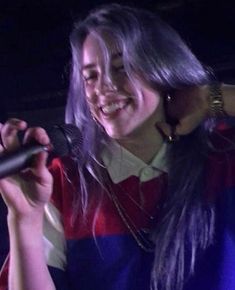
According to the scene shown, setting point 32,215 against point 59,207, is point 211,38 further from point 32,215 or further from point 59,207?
point 32,215

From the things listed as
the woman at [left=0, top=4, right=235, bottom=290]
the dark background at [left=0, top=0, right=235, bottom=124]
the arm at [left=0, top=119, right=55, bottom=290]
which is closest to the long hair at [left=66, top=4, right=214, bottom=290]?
the woman at [left=0, top=4, right=235, bottom=290]

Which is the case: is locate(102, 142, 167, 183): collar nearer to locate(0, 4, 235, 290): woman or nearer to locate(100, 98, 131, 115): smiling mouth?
locate(0, 4, 235, 290): woman

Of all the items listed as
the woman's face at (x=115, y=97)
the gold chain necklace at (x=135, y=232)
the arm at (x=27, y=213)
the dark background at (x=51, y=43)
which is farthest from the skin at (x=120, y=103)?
→ the dark background at (x=51, y=43)

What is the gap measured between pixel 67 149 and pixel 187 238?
30 centimetres

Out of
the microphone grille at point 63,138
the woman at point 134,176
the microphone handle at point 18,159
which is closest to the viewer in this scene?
the microphone handle at point 18,159

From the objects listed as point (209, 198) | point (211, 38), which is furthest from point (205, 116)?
point (211, 38)

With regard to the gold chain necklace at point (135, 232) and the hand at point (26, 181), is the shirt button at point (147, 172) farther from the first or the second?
the hand at point (26, 181)

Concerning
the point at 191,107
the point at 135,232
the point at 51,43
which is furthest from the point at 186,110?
the point at 51,43

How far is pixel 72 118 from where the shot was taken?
1.19 metres

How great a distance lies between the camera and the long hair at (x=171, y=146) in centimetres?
105

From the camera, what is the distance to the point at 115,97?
3.56 ft

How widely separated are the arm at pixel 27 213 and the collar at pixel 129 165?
8.1 inches

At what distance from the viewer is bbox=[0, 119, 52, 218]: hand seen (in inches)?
31.4

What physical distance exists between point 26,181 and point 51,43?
87 centimetres
